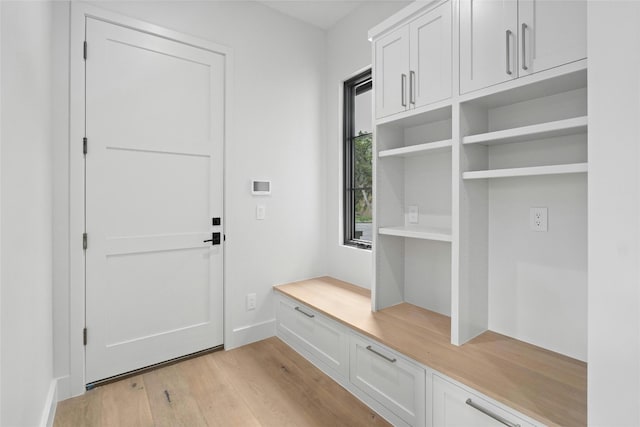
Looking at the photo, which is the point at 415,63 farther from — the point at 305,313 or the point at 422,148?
the point at 305,313

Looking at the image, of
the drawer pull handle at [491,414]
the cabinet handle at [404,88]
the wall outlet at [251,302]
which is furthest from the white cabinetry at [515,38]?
the wall outlet at [251,302]

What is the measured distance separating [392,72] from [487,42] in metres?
0.60

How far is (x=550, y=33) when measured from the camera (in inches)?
52.2

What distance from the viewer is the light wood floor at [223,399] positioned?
1.77 meters

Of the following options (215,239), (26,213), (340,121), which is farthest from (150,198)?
(340,121)

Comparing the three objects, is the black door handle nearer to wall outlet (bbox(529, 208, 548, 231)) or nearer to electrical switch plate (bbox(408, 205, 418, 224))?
electrical switch plate (bbox(408, 205, 418, 224))

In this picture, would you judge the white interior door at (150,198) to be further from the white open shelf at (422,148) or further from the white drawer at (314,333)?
the white open shelf at (422,148)

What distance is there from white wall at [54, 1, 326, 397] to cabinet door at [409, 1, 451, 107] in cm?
134

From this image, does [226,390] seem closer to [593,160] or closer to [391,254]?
[391,254]

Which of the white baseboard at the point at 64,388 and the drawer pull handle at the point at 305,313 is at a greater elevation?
the drawer pull handle at the point at 305,313

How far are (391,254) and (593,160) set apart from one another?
4.63 feet

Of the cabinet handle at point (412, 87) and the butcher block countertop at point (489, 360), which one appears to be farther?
the cabinet handle at point (412, 87)

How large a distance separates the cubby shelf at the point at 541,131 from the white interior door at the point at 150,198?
6.21 ft

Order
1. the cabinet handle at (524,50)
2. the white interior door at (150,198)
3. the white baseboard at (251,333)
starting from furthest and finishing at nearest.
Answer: the white baseboard at (251,333), the white interior door at (150,198), the cabinet handle at (524,50)
